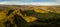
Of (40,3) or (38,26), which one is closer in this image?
(38,26)

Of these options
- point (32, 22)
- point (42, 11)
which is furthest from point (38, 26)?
point (42, 11)

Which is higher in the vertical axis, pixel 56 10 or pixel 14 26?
pixel 56 10

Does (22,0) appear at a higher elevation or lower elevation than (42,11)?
higher

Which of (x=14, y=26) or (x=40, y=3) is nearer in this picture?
(x=14, y=26)

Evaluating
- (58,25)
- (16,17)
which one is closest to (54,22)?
(58,25)

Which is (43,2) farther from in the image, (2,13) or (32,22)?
(2,13)

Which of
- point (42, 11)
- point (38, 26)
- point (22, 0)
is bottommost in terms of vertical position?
point (38, 26)

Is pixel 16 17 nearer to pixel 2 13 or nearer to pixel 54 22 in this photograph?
pixel 2 13
